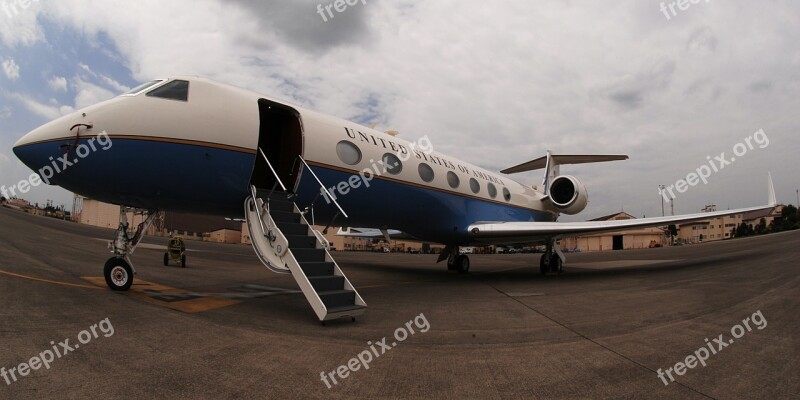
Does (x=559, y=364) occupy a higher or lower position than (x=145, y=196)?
lower

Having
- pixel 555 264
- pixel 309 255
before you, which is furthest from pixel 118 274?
pixel 555 264

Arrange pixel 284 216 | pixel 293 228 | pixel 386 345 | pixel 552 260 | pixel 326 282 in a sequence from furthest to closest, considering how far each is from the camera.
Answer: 1. pixel 552 260
2. pixel 284 216
3. pixel 293 228
4. pixel 326 282
5. pixel 386 345

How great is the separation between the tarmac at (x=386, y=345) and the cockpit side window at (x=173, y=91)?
3.08 m

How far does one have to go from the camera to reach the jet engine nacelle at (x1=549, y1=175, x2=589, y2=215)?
16.0m

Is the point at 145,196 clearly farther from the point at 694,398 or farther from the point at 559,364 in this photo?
the point at 694,398

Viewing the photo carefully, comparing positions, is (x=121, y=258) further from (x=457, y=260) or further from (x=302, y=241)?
(x=457, y=260)

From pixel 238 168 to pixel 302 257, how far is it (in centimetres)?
186

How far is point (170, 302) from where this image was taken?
19.6 feet

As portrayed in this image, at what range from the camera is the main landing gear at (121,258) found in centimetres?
631

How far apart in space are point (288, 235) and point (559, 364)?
4366 millimetres

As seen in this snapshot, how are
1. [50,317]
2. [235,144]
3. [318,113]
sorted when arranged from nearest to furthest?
[50,317] < [235,144] < [318,113]

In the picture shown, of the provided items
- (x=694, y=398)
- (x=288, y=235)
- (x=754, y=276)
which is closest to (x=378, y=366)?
(x=694, y=398)

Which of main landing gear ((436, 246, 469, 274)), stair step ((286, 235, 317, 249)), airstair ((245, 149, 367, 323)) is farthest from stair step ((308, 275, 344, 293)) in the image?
main landing gear ((436, 246, 469, 274))

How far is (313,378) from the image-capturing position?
3277 millimetres
